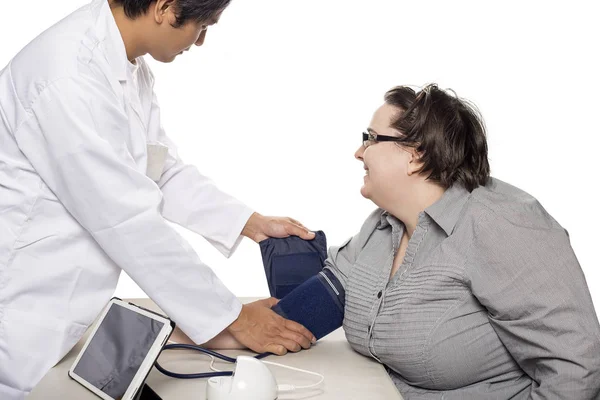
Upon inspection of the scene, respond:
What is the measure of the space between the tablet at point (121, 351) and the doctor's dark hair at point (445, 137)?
69 cm

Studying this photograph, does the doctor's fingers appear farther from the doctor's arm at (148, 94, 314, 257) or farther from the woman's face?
the woman's face

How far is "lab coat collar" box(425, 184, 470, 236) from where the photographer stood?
5.30 ft

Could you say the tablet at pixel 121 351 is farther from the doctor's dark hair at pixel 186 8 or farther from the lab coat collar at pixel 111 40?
the doctor's dark hair at pixel 186 8

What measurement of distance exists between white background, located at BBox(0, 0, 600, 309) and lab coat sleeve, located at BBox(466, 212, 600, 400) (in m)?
1.50

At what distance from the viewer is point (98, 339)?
1558 millimetres

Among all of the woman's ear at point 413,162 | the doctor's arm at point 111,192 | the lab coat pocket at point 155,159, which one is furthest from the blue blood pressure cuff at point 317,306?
the lab coat pocket at point 155,159

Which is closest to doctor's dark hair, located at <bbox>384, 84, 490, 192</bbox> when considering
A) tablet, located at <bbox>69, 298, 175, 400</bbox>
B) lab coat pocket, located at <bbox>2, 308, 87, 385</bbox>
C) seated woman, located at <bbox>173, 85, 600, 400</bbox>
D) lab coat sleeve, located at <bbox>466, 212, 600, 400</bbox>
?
seated woman, located at <bbox>173, 85, 600, 400</bbox>

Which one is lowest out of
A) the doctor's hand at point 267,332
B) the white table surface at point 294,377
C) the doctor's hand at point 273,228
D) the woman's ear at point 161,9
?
the white table surface at point 294,377

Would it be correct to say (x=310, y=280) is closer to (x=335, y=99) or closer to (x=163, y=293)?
(x=163, y=293)

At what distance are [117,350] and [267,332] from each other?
1.18 feet

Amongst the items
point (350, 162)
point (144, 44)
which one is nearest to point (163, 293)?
point (144, 44)

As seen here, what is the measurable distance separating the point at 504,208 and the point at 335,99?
174 centimetres

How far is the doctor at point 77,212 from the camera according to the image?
1519 millimetres

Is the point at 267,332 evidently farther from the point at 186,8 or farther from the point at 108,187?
the point at 186,8
